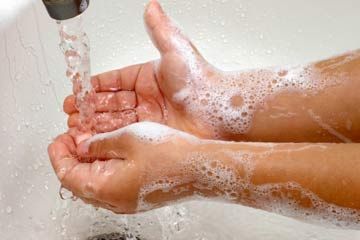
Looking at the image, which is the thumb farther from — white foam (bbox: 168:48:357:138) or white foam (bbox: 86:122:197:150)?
white foam (bbox: 86:122:197:150)

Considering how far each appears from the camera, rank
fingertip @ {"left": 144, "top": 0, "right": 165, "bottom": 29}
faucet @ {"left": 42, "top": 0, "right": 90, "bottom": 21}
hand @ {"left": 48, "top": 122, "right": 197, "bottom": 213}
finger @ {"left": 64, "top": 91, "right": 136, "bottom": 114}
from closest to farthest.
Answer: faucet @ {"left": 42, "top": 0, "right": 90, "bottom": 21}, hand @ {"left": 48, "top": 122, "right": 197, "bottom": 213}, fingertip @ {"left": 144, "top": 0, "right": 165, "bottom": 29}, finger @ {"left": 64, "top": 91, "right": 136, "bottom": 114}

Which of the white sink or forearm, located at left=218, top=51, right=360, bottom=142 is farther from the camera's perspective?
the white sink

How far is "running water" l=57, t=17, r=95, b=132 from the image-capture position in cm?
82

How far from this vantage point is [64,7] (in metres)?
0.63

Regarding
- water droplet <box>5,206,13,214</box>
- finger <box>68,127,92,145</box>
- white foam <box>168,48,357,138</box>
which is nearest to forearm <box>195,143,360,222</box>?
white foam <box>168,48,357,138</box>

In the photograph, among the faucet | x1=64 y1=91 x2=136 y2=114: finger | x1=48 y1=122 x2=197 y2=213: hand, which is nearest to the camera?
the faucet

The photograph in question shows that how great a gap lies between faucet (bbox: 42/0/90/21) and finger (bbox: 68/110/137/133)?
0.99 feet

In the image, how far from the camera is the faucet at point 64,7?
0.62 meters

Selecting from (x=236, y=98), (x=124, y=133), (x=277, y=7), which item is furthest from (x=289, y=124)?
(x=277, y=7)

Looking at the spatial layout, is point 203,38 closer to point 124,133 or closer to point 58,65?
point 58,65

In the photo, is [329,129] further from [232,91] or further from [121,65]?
[121,65]

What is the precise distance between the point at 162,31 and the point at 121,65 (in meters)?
0.36

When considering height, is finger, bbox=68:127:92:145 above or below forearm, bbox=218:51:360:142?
below

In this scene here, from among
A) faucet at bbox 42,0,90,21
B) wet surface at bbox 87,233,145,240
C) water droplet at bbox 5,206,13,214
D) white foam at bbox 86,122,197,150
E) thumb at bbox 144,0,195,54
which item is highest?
faucet at bbox 42,0,90,21
